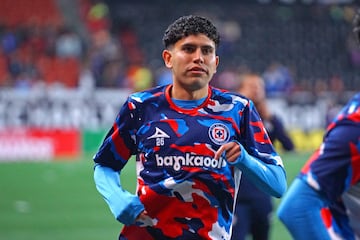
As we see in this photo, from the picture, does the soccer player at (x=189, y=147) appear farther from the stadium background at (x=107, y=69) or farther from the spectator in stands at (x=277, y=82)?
the spectator in stands at (x=277, y=82)

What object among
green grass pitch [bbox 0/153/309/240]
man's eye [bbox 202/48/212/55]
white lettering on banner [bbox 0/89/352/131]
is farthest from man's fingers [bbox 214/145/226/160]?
white lettering on banner [bbox 0/89/352/131]

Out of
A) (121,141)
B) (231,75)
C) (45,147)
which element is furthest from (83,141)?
(121,141)

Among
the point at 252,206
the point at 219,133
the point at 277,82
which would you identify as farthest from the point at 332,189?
the point at 277,82

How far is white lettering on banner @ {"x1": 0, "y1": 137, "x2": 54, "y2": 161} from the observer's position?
73.0ft

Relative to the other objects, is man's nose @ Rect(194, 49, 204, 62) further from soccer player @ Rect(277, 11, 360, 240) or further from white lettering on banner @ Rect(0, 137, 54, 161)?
white lettering on banner @ Rect(0, 137, 54, 161)

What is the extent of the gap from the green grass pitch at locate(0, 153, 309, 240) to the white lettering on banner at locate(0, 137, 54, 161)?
122cm

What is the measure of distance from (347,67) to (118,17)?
775 cm

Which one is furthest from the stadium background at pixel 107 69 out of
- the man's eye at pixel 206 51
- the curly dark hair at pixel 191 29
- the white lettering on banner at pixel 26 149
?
the man's eye at pixel 206 51

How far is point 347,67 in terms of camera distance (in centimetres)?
2888

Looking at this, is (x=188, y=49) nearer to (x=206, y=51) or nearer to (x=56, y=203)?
(x=206, y=51)

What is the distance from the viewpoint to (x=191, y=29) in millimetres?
4504

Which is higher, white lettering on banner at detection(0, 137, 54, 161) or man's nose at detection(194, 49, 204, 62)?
man's nose at detection(194, 49, 204, 62)

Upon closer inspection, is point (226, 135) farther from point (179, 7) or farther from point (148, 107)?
point (179, 7)

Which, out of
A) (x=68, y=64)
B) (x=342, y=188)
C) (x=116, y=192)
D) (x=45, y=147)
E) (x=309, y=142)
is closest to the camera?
(x=342, y=188)
